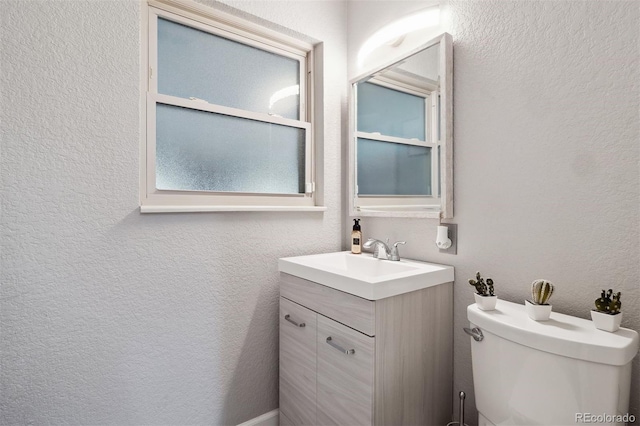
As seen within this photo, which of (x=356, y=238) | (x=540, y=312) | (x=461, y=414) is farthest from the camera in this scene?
(x=356, y=238)

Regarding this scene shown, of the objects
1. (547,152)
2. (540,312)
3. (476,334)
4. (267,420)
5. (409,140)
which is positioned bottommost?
(267,420)

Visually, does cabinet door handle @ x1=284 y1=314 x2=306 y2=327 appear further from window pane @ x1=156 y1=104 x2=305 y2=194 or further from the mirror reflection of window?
the mirror reflection of window

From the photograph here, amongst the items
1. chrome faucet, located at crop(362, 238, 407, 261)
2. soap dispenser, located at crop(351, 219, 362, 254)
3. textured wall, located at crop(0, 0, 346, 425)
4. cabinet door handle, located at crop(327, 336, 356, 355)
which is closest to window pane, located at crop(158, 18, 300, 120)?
textured wall, located at crop(0, 0, 346, 425)

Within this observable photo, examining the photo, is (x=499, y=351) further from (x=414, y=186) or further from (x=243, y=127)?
(x=243, y=127)

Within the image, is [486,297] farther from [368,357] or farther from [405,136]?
[405,136]

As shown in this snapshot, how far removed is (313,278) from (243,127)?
850 millimetres

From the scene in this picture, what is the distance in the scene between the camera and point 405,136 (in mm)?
1596

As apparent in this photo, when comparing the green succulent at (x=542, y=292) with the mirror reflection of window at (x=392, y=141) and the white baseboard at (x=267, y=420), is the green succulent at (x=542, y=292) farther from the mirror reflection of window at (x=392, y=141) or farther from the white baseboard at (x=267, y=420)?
the white baseboard at (x=267, y=420)

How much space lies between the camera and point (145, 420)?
1349mm

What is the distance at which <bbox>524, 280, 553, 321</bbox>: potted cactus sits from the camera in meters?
0.95

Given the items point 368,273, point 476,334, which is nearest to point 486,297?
point 476,334

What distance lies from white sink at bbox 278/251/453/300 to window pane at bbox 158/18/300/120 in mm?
836

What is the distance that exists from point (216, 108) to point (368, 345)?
1230mm

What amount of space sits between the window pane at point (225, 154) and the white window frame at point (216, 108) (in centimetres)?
3
